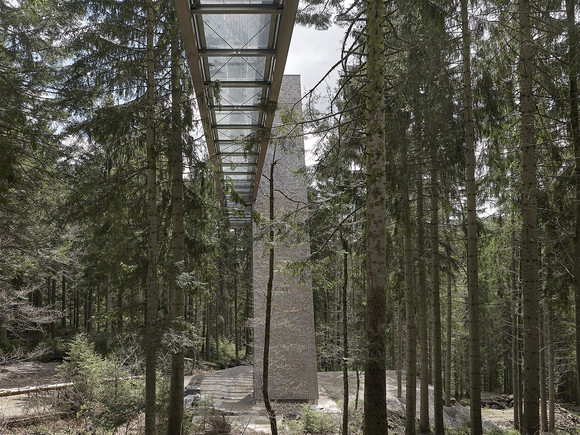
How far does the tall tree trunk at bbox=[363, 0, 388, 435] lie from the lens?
4.63 metres

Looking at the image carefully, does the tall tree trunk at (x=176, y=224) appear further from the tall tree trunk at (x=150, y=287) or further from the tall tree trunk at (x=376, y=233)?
the tall tree trunk at (x=376, y=233)

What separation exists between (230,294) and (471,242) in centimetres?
2363

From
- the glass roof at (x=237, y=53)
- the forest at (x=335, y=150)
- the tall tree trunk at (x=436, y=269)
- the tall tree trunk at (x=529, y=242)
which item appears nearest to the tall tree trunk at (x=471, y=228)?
the forest at (x=335, y=150)

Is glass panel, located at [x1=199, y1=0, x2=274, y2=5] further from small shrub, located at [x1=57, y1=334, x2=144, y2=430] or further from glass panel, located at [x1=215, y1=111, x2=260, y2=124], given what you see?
small shrub, located at [x1=57, y1=334, x2=144, y2=430]

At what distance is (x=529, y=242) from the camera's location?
6.66 meters

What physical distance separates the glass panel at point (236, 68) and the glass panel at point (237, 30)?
394 millimetres

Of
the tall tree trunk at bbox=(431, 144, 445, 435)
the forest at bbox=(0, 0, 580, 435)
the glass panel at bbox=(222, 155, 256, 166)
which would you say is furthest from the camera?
the glass panel at bbox=(222, 155, 256, 166)

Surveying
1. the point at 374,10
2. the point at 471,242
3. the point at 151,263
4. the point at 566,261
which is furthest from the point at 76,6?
the point at 566,261

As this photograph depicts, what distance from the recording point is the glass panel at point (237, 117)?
8.37 metres

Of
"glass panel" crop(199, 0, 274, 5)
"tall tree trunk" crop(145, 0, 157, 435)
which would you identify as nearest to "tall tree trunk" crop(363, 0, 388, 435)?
"glass panel" crop(199, 0, 274, 5)

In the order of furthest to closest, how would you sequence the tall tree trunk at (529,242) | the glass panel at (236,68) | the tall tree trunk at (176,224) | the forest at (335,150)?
the tall tree trunk at (176,224)
the tall tree trunk at (529,242)
the glass panel at (236,68)
the forest at (335,150)

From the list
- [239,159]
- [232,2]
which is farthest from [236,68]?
[239,159]

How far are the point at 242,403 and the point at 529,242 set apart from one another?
34.7 ft

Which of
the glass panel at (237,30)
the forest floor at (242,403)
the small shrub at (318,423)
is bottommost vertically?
the forest floor at (242,403)
